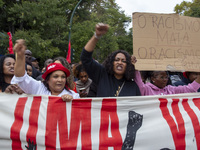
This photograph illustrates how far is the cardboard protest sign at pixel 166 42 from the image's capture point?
261cm

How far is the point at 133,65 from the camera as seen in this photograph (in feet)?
9.29

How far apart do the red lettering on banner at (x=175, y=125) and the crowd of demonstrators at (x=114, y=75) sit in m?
0.33

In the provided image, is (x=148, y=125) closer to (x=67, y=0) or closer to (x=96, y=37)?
(x=96, y=37)

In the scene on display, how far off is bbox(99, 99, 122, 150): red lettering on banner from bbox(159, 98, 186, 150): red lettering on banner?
1.87 feet

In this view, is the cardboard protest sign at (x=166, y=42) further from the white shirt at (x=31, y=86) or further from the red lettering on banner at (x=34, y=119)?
the red lettering on banner at (x=34, y=119)

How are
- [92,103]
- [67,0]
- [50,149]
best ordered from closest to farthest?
[50,149]
[92,103]
[67,0]

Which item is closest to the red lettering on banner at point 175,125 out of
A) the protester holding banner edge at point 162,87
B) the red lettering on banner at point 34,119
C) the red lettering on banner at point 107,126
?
the protester holding banner edge at point 162,87

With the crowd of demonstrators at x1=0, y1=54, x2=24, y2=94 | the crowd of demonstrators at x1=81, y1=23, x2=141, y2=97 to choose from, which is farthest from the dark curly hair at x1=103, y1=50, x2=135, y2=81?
the crowd of demonstrators at x1=0, y1=54, x2=24, y2=94

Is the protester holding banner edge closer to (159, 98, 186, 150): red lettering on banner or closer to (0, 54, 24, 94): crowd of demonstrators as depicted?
(159, 98, 186, 150): red lettering on banner

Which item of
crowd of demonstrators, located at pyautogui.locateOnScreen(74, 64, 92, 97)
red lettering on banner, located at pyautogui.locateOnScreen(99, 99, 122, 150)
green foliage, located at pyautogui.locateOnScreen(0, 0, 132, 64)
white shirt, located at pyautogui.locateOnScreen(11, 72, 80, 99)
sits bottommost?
red lettering on banner, located at pyautogui.locateOnScreen(99, 99, 122, 150)

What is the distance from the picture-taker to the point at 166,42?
2.70 metres

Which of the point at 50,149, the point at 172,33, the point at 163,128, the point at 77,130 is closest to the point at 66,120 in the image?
the point at 77,130

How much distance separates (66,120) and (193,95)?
1.57m

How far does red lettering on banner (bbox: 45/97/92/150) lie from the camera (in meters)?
2.40
